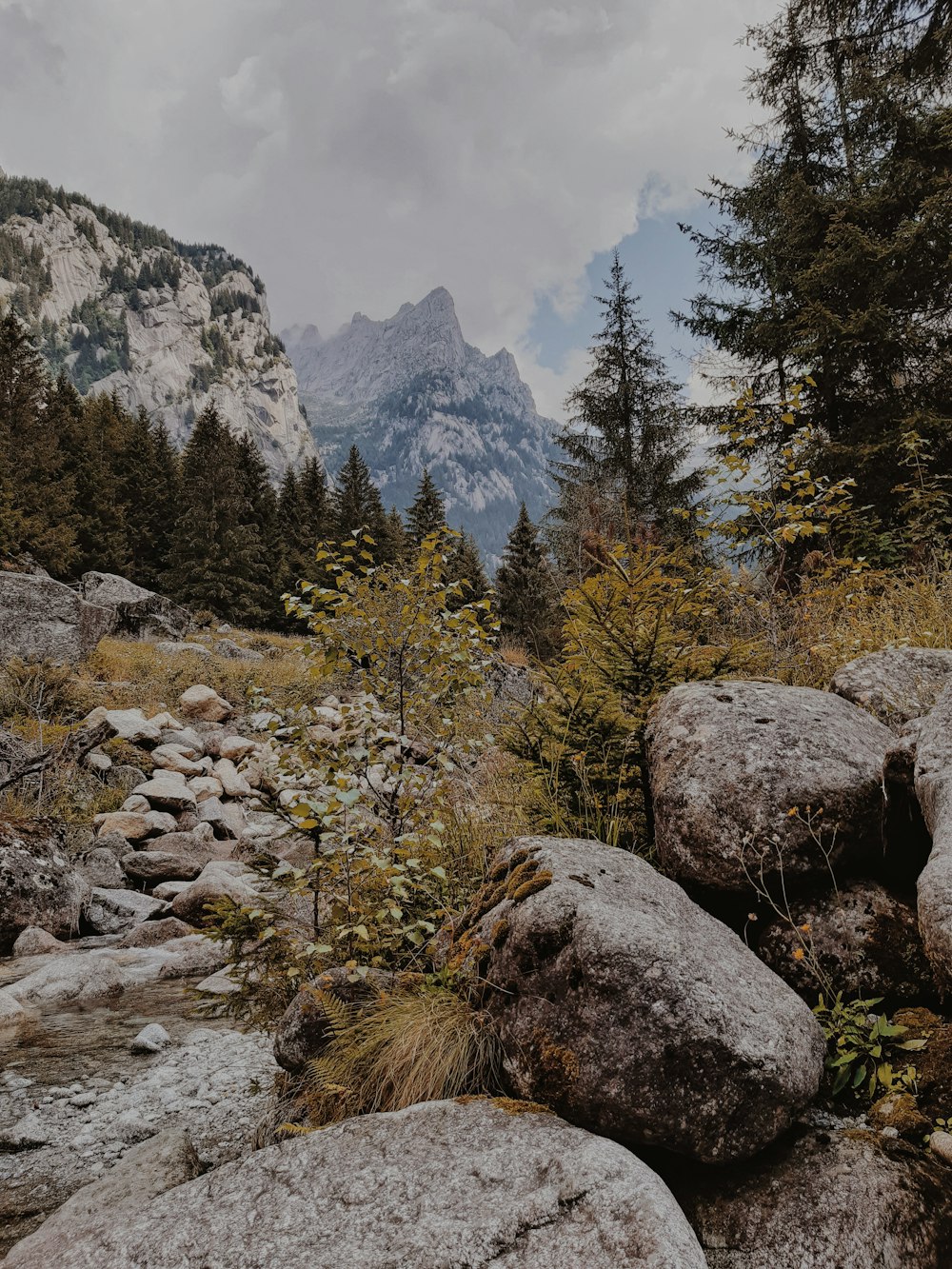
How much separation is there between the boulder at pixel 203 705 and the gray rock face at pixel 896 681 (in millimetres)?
13528

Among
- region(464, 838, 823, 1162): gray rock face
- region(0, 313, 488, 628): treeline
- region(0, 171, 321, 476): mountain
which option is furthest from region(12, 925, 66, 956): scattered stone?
region(0, 171, 321, 476): mountain

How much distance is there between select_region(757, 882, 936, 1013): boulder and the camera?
2.60 meters

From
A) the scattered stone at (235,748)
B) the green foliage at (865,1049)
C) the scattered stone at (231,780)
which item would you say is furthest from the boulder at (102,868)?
the green foliage at (865,1049)

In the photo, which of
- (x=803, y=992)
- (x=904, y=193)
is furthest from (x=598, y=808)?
(x=904, y=193)

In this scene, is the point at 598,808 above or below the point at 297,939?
above

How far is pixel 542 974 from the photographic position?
2.38 metres

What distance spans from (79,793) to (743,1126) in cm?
1052

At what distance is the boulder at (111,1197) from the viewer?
7.03 ft

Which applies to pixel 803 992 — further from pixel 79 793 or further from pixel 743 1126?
pixel 79 793

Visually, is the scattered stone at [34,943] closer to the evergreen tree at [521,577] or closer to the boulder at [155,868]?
the boulder at [155,868]

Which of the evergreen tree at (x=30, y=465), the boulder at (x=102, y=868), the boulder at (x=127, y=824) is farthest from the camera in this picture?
the evergreen tree at (x=30, y=465)

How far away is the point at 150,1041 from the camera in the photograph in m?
4.51

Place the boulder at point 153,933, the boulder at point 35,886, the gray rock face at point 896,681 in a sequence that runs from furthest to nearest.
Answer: the boulder at point 153,933, the boulder at point 35,886, the gray rock face at point 896,681

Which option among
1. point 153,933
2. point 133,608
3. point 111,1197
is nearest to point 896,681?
point 111,1197
